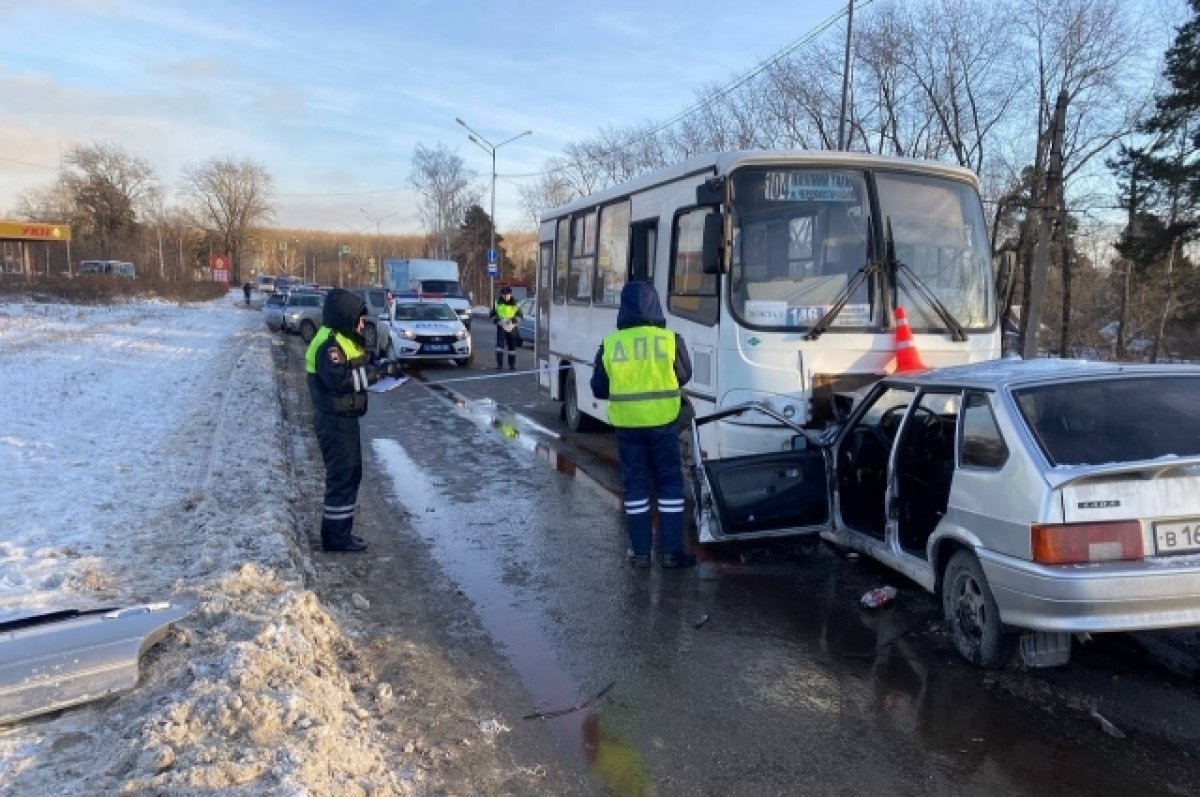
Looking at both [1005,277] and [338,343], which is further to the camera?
[1005,277]

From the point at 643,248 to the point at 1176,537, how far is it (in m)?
6.02

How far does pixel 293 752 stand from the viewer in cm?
313

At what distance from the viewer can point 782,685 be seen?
14.1 feet

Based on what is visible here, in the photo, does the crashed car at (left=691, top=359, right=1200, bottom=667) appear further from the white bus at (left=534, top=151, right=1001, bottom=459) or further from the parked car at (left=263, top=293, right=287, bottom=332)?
the parked car at (left=263, top=293, right=287, bottom=332)

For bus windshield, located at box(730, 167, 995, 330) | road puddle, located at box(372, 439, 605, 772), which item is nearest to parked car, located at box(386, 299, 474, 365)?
road puddle, located at box(372, 439, 605, 772)

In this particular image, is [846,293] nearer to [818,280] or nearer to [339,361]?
[818,280]

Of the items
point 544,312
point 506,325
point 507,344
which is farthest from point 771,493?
point 507,344

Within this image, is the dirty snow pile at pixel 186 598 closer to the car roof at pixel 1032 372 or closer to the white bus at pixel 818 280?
the car roof at pixel 1032 372

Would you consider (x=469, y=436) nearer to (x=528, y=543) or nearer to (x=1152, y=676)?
(x=528, y=543)

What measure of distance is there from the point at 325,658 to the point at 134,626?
87 centimetres

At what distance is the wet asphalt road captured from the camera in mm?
3510

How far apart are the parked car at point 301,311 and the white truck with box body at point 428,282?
3.19 m

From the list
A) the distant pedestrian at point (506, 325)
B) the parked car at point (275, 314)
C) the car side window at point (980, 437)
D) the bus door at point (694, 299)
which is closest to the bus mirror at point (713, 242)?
the bus door at point (694, 299)

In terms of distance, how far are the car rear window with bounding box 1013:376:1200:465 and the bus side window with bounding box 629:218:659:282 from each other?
4.87 metres
